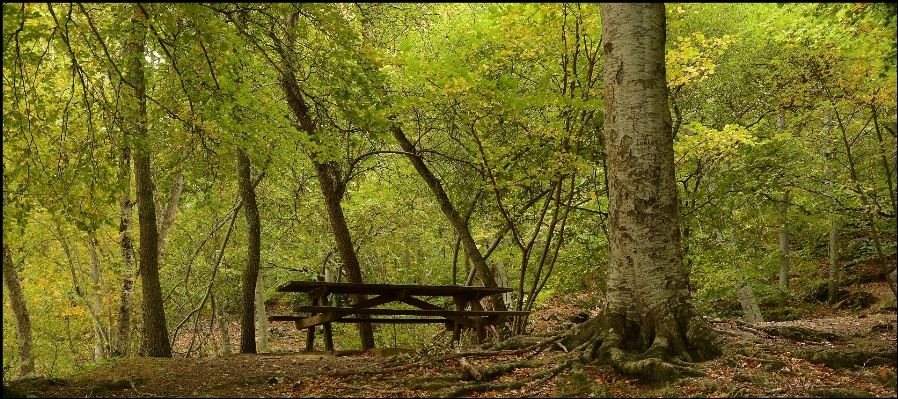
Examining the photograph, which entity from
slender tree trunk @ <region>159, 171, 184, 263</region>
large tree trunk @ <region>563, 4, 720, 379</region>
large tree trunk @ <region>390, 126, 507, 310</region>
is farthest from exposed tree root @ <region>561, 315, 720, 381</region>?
slender tree trunk @ <region>159, 171, 184, 263</region>

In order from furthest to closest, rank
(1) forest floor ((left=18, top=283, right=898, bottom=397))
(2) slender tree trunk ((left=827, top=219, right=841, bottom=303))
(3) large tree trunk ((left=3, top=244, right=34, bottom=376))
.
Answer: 1. (2) slender tree trunk ((left=827, top=219, right=841, bottom=303))
2. (3) large tree trunk ((left=3, top=244, right=34, bottom=376))
3. (1) forest floor ((left=18, top=283, right=898, bottom=397))

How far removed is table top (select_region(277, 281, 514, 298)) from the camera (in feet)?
24.7

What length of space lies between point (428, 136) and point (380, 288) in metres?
5.36

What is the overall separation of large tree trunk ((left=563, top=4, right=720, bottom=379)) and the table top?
113 inches

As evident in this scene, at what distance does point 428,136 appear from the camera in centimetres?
1256

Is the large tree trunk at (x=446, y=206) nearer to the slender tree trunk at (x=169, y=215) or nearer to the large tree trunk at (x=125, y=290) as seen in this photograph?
the large tree trunk at (x=125, y=290)

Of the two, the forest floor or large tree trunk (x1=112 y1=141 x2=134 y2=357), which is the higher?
large tree trunk (x1=112 y1=141 x2=134 y2=357)

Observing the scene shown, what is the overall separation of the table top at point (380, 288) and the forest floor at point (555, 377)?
3.50 feet

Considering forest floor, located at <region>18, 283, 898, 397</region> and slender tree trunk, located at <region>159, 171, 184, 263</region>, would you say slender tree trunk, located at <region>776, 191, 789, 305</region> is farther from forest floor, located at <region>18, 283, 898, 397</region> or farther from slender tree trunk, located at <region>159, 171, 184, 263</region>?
slender tree trunk, located at <region>159, 171, 184, 263</region>

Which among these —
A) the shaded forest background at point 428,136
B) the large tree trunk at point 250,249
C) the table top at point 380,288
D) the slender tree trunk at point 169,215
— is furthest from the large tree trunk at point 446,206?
the slender tree trunk at point 169,215

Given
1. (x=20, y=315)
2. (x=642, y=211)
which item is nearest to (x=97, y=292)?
(x=20, y=315)

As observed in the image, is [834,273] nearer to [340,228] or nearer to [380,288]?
[340,228]

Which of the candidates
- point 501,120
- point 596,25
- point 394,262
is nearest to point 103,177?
point 501,120

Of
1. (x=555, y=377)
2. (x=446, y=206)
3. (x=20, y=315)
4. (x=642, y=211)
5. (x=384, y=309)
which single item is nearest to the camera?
(x=555, y=377)
